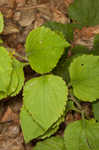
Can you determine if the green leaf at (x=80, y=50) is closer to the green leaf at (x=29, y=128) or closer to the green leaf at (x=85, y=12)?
the green leaf at (x=85, y=12)

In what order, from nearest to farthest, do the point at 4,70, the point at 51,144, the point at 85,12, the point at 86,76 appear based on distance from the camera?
the point at 4,70, the point at 86,76, the point at 51,144, the point at 85,12

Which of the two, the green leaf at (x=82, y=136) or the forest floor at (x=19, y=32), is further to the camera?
the forest floor at (x=19, y=32)

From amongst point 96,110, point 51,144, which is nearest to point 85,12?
point 96,110

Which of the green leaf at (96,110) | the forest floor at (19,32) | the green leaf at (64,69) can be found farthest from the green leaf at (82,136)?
the green leaf at (64,69)

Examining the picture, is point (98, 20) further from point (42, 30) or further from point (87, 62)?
point (42, 30)

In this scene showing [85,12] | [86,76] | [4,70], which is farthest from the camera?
[85,12]

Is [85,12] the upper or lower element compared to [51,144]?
upper

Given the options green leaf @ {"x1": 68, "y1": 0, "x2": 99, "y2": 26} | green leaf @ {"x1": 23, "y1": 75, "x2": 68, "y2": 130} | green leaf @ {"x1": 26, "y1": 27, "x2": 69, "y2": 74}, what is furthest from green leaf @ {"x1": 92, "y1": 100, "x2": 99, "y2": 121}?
green leaf @ {"x1": 68, "y1": 0, "x2": 99, "y2": 26}

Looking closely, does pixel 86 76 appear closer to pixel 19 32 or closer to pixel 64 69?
pixel 64 69
